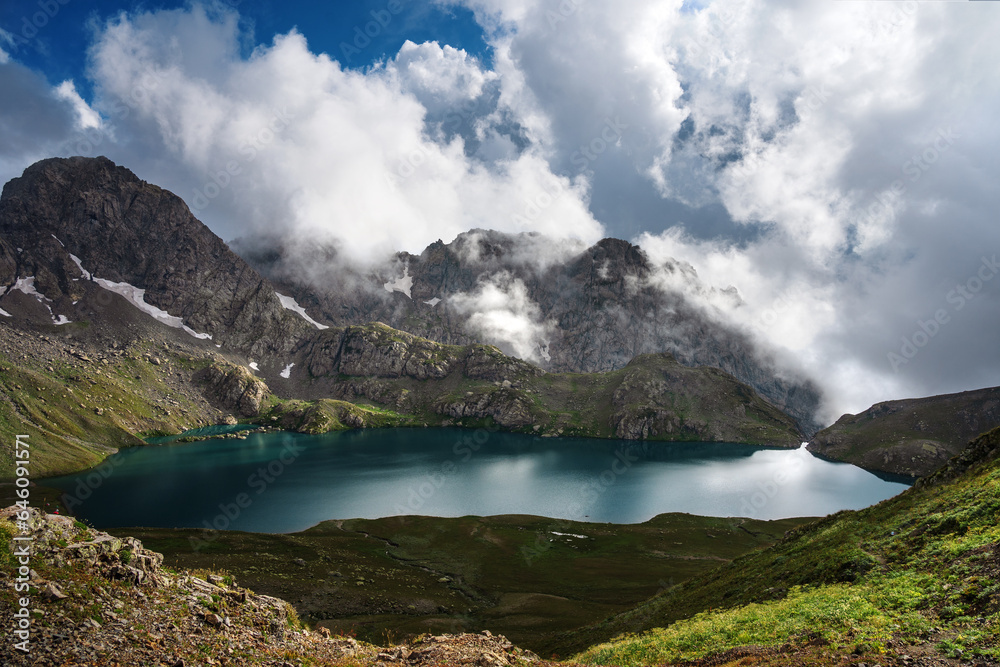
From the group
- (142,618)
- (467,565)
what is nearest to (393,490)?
(467,565)

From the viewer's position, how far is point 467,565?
85688 millimetres

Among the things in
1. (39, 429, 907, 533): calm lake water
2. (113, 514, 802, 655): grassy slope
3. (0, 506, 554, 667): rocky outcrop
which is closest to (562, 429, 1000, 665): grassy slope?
(0, 506, 554, 667): rocky outcrop

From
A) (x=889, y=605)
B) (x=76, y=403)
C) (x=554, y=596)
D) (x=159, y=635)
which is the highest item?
(x=76, y=403)

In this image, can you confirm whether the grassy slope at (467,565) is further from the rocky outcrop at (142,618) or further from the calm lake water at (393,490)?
the rocky outcrop at (142,618)

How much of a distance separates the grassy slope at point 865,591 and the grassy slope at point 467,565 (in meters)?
16.2

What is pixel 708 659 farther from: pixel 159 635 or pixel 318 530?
pixel 318 530

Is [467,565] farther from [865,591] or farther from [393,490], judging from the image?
[865,591]

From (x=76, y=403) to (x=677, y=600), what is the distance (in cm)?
24548

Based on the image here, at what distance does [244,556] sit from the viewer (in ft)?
239

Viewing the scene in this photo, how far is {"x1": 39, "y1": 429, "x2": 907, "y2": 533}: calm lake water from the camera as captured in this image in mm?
116938

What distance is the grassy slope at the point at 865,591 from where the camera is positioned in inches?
666

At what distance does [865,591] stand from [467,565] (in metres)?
73.6

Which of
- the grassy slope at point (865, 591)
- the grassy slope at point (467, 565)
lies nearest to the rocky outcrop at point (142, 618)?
the grassy slope at point (865, 591)

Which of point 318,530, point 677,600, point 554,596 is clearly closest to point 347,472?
point 318,530
